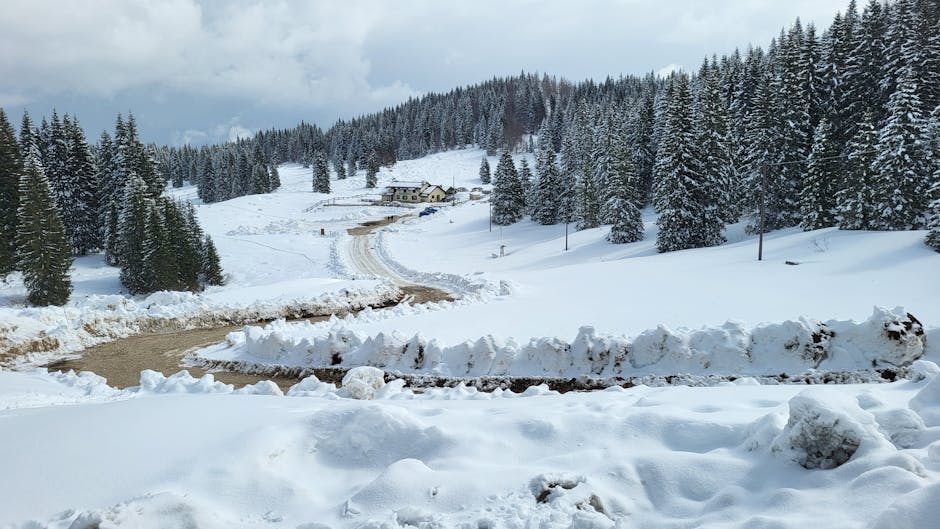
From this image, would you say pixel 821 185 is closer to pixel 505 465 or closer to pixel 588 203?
pixel 588 203

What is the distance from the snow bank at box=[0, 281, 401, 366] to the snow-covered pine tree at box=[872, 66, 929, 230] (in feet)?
109

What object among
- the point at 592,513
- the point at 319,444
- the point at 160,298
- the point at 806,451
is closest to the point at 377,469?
the point at 319,444

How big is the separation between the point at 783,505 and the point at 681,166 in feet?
136

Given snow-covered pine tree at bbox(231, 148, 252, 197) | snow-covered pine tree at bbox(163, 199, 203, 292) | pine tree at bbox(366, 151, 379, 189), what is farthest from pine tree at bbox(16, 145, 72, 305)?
pine tree at bbox(366, 151, 379, 189)

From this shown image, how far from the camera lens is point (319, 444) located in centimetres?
629

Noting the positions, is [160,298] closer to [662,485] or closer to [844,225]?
[662,485]

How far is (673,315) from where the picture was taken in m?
18.2

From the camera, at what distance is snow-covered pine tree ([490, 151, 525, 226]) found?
73500mm

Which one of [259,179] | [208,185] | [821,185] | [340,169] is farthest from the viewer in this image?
[340,169]

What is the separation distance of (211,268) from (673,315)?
4243 cm

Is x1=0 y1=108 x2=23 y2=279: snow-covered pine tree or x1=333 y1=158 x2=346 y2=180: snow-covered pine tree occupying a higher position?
x1=333 y1=158 x2=346 y2=180: snow-covered pine tree

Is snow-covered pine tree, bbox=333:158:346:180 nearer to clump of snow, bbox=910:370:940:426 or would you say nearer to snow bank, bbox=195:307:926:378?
snow bank, bbox=195:307:926:378

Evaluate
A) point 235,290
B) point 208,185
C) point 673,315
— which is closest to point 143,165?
point 235,290

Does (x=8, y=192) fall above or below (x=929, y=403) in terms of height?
above
